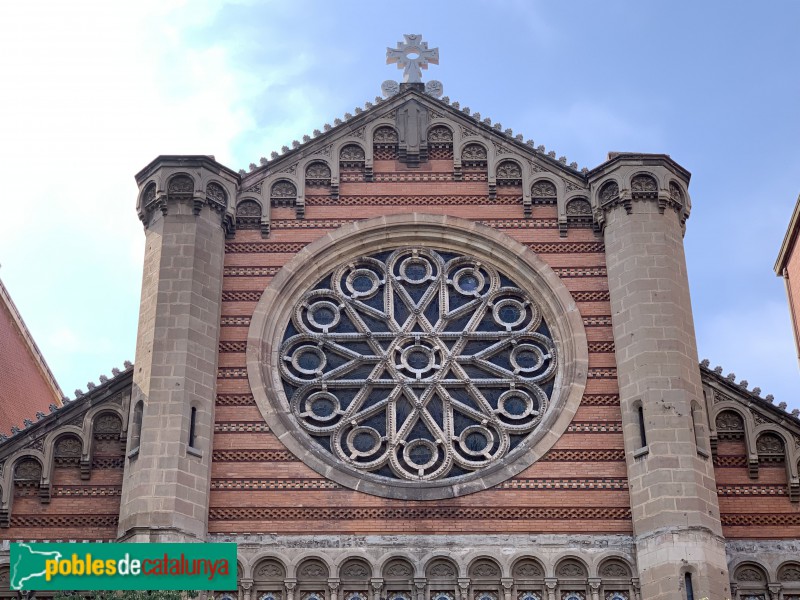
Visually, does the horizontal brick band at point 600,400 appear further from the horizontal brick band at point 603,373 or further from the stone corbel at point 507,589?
the stone corbel at point 507,589

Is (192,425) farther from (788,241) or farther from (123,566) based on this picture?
(788,241)

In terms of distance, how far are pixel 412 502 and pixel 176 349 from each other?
16.5 feet

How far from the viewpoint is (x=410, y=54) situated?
32.1 m

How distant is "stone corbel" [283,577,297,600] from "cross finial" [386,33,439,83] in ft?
38.0

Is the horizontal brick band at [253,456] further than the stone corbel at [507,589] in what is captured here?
Yes

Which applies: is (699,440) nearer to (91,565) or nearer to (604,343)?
(604,343)

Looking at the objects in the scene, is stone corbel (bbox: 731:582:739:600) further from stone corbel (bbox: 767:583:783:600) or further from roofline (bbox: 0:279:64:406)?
roofline (bbox: 0:279:64:406)

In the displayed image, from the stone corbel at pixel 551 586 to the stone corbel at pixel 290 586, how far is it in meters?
4.16

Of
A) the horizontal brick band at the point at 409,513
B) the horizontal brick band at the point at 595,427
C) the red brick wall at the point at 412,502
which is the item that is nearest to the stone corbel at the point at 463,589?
the red brick wall at the point at 412,502

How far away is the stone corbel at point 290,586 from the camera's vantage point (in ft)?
81.7

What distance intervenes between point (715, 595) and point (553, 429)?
14.0ft

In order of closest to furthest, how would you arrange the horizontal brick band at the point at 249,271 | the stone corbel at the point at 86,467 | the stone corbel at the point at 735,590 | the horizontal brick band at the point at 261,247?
the stone corbel at the point at 735,590 < the stone corbel at the point at 86,467 < the horizontal brick band at the point at 249,271 < the horizontal brick band at the point at 261,247

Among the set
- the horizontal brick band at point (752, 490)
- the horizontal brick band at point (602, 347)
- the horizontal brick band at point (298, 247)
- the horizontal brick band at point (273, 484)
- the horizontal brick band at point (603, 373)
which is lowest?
the horizontal brick band at point (752, 490)

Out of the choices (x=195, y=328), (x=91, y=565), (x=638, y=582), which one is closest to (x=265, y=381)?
(x=195, y=328)
